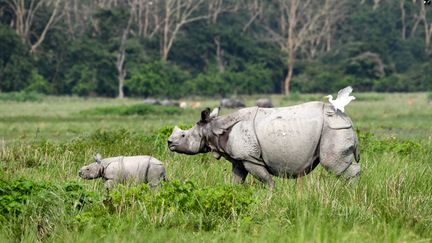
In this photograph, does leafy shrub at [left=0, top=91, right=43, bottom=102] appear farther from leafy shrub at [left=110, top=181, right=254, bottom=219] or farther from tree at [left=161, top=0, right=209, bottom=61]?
leafy shrub at [left=110, top=181, right=254, bottom=219]

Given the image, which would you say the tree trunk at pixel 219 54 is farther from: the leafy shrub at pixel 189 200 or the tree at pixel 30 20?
the leafy shrub at pixel 189 200

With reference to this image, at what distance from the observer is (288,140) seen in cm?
984

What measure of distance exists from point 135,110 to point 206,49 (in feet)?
97.3

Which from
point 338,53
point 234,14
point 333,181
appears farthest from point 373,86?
point 333,181

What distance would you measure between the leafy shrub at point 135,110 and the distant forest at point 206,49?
15381 millimetres

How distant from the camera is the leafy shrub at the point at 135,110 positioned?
128 ft

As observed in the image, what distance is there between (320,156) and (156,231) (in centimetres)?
280

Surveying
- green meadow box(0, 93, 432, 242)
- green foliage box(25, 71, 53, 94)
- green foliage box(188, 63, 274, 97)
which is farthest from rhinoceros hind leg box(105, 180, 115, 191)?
green foliage box(188, 63, 274, 97)

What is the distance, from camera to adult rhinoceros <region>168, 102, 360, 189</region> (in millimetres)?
9805

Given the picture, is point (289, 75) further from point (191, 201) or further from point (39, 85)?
point (191, 201)

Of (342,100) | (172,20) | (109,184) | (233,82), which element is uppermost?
(342,100)

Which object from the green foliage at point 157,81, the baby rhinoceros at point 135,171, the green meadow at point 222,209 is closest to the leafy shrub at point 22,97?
the green foliage at point 157,81

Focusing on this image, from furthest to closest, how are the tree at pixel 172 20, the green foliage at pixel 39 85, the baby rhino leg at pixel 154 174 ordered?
the tree at pixel 172 20 < the green foliage at pixel 39 85 < the baby rhino leg at pixel 154 174

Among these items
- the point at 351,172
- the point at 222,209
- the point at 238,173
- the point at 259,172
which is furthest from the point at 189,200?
the point at 351,172
